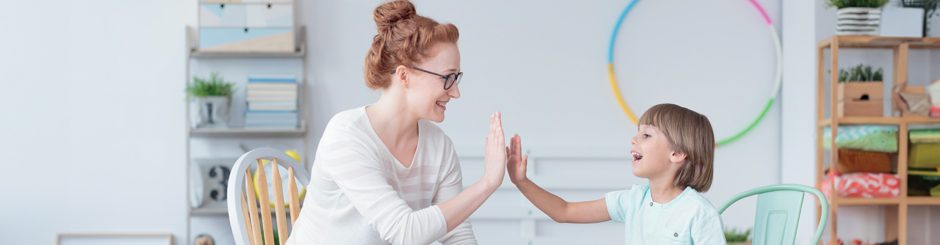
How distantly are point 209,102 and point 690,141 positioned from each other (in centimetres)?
248

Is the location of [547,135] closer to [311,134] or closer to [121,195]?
[311,134]

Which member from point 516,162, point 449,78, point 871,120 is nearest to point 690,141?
point 516,162

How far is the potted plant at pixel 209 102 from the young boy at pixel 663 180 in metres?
2.24

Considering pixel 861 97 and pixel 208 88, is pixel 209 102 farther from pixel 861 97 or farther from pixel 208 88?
pixel 861 97

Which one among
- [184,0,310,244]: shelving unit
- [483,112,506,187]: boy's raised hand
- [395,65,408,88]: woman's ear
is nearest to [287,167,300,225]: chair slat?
[395,65,408,88]: woman's ear

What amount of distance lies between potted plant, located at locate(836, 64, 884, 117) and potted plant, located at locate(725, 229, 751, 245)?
633 millimetres

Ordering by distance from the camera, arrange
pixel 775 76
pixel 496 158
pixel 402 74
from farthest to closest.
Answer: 1. pixel 775 76
2. pixel 402 74
3. pixel 496 158

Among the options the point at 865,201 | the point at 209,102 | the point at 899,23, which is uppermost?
the point at 899,23

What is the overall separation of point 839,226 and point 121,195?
2.69 metres

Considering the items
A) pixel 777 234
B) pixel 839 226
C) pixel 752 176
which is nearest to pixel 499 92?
pixel 752 176

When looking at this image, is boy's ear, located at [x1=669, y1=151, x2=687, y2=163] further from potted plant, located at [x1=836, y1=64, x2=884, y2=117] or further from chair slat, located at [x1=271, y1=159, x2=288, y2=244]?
potted plant, located at [x1=836, y1=64, x2=884, y2=117]

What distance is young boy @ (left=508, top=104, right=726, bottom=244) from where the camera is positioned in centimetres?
212

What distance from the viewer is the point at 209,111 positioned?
4266 millimetres

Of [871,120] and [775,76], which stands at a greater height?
[775,76]
